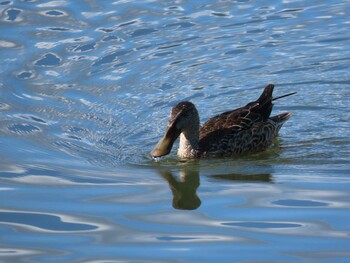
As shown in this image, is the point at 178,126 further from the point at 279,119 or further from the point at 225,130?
the point at 279,119

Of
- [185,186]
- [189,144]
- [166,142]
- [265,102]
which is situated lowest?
[185,186]

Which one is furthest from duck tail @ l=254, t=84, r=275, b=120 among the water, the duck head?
the duck head

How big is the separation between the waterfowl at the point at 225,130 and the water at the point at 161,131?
0.21m

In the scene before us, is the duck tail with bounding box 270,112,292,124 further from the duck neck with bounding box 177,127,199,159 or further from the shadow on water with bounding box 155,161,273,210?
the shadow on water with bounding box 155,161,273,210

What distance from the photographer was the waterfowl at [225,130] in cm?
1278

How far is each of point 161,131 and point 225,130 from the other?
104 cm

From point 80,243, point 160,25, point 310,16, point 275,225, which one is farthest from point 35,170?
point 310,16

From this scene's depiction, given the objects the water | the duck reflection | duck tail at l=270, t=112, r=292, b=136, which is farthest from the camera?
duck tail at l=270, t=112, r=292, b=136

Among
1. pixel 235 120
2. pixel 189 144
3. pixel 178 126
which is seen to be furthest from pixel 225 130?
pixel 178 126

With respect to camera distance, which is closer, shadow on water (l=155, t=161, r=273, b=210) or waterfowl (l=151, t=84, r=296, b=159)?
shadow on water (l=155, t=161, r=273, b=210)

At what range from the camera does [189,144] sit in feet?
42.5

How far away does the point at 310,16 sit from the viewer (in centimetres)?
1805

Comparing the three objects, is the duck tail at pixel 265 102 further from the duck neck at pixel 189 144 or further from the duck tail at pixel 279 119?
the duck neck at pixel 189 144

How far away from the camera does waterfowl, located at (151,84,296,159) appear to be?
12781 mm
